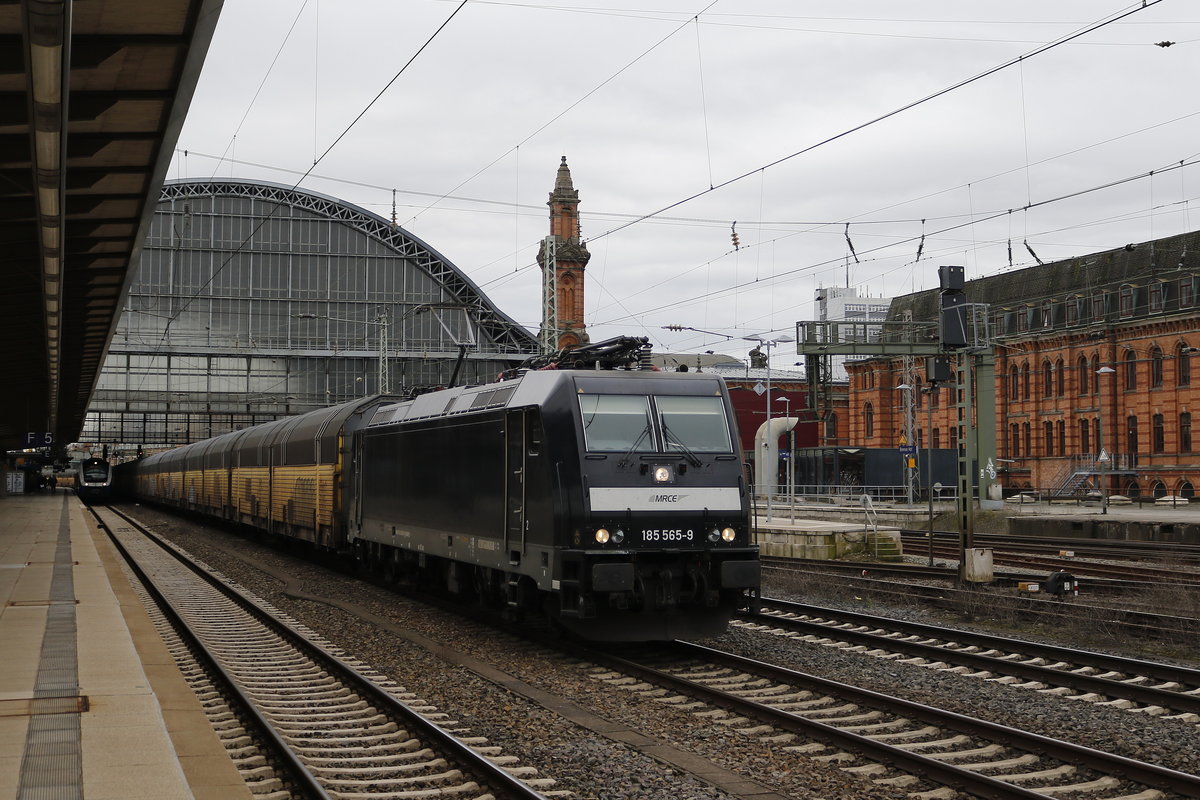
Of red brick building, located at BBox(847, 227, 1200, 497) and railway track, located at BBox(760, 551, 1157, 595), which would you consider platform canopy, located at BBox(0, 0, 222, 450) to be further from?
red brick building, located at BBox(847, 227, 1200, 497)

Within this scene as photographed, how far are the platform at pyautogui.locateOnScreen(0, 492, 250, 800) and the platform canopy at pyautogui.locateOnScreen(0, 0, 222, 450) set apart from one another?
15.6ft

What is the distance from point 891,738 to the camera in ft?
30.5

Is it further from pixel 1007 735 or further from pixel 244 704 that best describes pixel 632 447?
pixel 1007 735

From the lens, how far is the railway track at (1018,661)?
428 inches

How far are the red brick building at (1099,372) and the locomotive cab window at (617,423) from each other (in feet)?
141

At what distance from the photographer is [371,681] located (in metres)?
11.5

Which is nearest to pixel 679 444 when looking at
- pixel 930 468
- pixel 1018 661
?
pixel 1018 661

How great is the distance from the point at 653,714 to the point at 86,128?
9.50 meters

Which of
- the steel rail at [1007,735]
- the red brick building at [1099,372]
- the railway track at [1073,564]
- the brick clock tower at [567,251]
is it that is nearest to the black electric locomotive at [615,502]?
the steel rail at [1007,735]

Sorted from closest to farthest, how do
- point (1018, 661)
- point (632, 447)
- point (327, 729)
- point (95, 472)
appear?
point (327, 729)
point (1018, 661)
point (632, 447)
point (95, 472)

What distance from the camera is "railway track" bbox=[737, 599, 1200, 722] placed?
10875 mm

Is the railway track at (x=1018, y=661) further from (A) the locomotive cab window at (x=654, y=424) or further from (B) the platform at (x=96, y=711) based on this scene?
(B) the platform at (x=96, y=711)

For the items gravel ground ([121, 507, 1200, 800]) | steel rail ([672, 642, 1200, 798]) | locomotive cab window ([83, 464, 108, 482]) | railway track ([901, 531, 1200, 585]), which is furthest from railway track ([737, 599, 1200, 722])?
locomotive cab window ([83, 464, 108, 482])

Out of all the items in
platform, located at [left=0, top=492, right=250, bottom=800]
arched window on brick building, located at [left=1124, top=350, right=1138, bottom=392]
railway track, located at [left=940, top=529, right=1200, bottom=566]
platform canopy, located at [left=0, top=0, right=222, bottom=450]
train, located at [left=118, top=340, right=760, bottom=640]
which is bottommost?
railway track, located at [left=940, top=529, right=1200, bottom=566]
